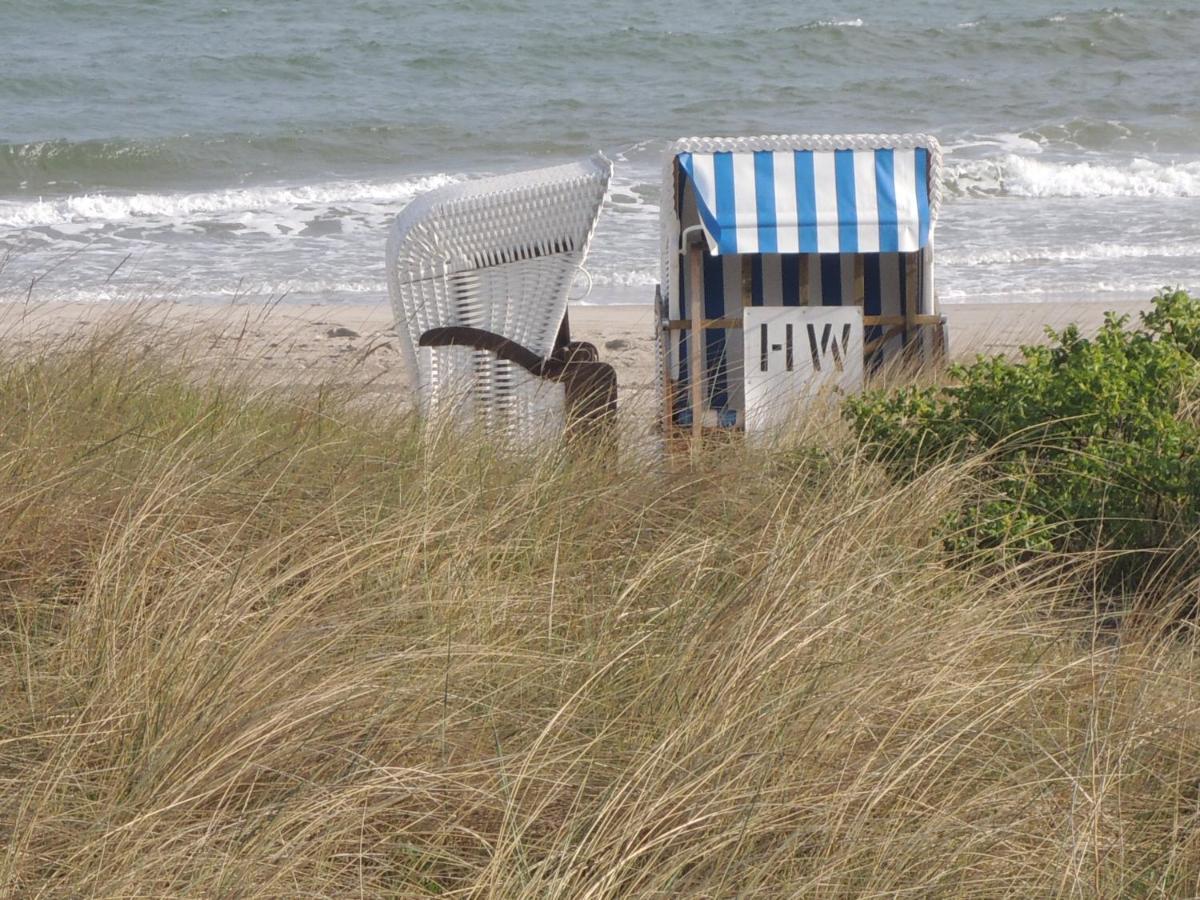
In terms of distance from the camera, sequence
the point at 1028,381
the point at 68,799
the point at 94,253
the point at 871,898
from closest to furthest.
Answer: the point at 871,898 < the point at 68,799 < the point at 1028,381 < the point at 94,253

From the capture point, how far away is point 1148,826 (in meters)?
2.18

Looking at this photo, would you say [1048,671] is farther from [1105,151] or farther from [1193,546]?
[1105,151]

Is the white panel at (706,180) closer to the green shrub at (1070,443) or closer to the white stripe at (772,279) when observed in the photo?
the white stripe at (772,279)

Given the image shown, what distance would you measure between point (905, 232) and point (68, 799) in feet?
11.7

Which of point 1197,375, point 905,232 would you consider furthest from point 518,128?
point 1197,375

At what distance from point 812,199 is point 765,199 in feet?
0.52

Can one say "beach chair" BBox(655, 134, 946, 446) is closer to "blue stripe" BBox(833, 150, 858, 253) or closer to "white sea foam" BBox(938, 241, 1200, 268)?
"blue stripe" BBox(833, 150, 858, 253)

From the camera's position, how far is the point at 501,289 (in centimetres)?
444

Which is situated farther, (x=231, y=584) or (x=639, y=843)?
(x=231, y=584)

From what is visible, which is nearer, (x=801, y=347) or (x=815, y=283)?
(x=801, y=347)

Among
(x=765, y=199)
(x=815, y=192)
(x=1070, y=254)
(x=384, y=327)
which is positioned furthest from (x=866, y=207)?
(x=1070, y=254)

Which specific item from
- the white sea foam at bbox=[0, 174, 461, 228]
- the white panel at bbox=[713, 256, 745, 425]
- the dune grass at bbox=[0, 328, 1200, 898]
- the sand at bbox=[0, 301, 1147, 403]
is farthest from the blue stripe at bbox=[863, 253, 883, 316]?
the white sea foam at bbox=[0, 174, 461, 228]

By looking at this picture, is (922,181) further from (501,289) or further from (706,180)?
Result: (501,289)

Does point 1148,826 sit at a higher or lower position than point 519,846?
lower
